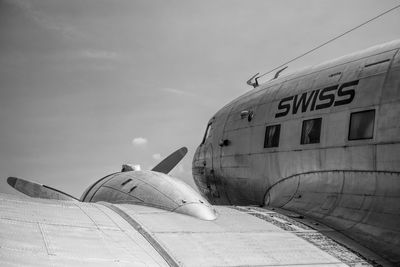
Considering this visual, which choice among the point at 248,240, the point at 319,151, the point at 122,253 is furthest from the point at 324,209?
the point at 122,253

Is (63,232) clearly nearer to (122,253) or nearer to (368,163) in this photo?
(122,253)

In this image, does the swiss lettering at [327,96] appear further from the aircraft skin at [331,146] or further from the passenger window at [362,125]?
the passenger window at [362,125]

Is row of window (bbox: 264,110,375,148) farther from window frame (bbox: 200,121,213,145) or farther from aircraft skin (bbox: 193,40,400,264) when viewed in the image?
window frame (bbox: 200,121,213,145)

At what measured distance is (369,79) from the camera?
8.76 m

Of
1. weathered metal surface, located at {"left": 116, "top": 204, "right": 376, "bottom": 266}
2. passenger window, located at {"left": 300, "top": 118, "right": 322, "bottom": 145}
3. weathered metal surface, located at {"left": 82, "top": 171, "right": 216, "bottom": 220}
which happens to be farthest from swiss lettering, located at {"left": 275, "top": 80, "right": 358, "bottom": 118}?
weathered metal surface, located at {"left": 82, "top": 171, "right": 216, "bottom": 220}

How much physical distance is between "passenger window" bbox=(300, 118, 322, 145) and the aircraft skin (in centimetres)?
2

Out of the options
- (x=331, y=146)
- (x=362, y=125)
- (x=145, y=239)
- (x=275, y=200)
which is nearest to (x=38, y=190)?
(x=145, y=239)

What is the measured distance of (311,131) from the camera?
9.91 meters

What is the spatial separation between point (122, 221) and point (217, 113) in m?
8.53

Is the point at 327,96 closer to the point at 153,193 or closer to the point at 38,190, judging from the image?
the point at 153,193

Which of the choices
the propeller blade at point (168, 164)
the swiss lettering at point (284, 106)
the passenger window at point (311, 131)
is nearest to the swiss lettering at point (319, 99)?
the swiss lettering at point (284, 106)

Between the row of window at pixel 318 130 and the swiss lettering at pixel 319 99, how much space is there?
356mm

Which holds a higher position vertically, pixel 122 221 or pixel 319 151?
pixel 319 151

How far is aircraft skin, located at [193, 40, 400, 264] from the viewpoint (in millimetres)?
7953
